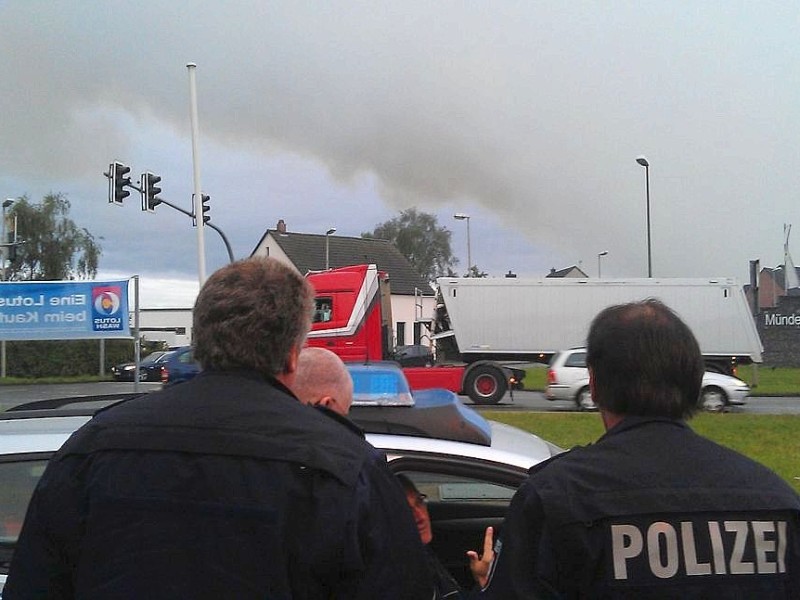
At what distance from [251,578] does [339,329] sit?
18297 mm

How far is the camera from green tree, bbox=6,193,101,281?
189ft

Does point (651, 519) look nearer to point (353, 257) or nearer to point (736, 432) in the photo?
point (736, 432)

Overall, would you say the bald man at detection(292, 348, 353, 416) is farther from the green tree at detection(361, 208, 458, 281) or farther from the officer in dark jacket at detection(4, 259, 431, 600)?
the green tree at detection(361, 208, 458, 281)

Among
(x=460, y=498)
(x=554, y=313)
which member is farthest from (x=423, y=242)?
(x=460, y=498)

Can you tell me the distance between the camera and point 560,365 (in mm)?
19578

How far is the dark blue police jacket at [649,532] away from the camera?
5.34 feet

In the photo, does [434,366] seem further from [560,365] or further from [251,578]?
[251,578]

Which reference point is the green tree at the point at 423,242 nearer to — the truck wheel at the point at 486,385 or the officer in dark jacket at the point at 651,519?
the truck wheel at the point at 486,385

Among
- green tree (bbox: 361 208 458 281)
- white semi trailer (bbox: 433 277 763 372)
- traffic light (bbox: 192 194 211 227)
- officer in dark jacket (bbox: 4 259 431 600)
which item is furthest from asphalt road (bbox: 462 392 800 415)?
green tree (bbox: 361 208 458 281)

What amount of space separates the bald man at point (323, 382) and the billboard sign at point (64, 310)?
1522 centimetres

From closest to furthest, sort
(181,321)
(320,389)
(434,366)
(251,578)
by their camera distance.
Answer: (251,578) < (320,389) < (434,366) < (181,321)

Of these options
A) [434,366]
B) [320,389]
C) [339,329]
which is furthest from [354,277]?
[320,389]

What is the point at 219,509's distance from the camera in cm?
156

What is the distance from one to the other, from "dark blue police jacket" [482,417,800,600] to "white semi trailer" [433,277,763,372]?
22.4m
